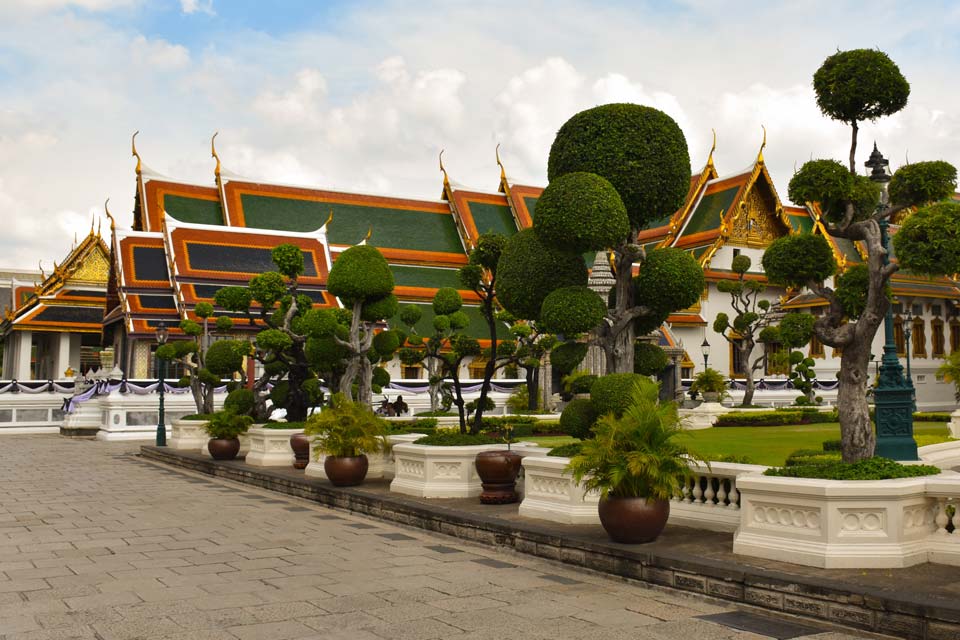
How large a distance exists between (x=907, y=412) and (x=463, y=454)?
6399 millimetres

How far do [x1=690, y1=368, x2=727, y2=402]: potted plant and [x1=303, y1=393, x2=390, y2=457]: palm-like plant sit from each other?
70.3 ft

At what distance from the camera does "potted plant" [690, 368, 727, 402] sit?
105 feet

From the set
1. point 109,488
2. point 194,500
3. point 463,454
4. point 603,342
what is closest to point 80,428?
point 109,488

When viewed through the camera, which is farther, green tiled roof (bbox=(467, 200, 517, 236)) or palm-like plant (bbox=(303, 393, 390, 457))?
green tiled roof (bbox=(467, 200, 517, 236))

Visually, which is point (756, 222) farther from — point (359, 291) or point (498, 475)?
point (498, 475)

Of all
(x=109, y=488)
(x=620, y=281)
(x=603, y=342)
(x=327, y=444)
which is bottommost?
(x=109, y=488)

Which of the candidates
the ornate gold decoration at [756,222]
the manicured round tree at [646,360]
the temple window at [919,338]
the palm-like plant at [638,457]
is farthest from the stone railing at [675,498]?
the ornate gold decoration at [756,222]

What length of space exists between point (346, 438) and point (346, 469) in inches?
18.2

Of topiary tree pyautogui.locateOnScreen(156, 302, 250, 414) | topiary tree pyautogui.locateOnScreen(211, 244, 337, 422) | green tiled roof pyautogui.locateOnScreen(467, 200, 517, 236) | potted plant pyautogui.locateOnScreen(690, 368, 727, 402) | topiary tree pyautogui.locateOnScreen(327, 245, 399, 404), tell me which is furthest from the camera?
green tiled roof pyautogui.locateOnScreen(467, 200, 517, 236)

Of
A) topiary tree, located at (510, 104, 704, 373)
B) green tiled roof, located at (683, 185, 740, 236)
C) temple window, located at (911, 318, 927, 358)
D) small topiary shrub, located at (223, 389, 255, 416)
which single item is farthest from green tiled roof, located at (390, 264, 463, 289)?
topiary tree, located at (510, 104, 704, 373)

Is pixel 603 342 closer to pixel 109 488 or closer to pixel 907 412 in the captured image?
pixel 907 412

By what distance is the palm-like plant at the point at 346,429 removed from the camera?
12891 mm

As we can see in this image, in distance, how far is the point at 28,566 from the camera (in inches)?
330

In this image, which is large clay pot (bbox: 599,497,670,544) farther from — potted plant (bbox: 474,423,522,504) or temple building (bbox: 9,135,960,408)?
temple building (bbox: 9,135,960,408)
